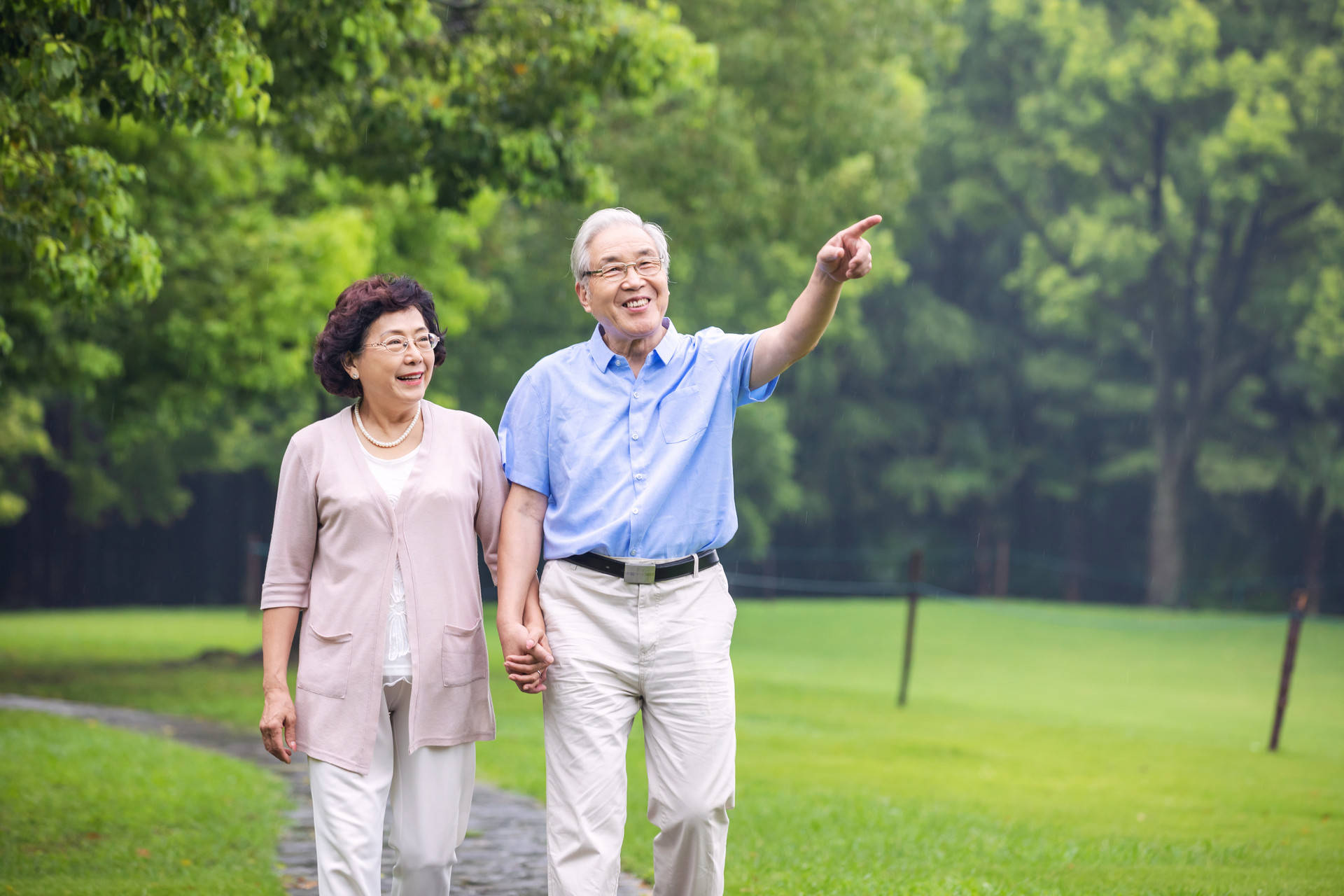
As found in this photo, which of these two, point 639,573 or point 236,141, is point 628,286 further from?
point 236,141

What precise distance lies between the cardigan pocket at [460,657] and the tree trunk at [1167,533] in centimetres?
3125

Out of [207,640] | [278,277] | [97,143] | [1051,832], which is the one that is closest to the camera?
[1051,832]

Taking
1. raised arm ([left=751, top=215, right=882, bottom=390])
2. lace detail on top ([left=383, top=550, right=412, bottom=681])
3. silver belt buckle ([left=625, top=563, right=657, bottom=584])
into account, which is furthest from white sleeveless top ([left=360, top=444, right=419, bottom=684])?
raised arm ([left=751, top=215, right=882, bottom=390])

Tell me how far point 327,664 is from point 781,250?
2364 cm

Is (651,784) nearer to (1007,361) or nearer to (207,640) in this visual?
(207,640)

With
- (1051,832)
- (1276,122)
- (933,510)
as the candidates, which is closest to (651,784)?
(1051,832)

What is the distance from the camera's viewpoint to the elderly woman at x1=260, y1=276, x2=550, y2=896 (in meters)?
4.01

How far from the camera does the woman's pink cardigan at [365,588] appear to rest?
4.02 meters

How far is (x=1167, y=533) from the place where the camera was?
109 ft

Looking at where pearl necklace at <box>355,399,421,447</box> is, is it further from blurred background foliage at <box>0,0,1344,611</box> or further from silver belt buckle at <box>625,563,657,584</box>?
blurred background foliage at <box>0,0,1344,611</box>

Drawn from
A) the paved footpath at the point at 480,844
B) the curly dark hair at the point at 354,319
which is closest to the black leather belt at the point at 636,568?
the curly dark hair at the point at 354,319

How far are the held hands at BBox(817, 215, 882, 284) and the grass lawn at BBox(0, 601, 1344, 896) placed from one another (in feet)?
11.2

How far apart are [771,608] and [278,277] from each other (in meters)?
18.8

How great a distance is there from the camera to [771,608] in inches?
1233
